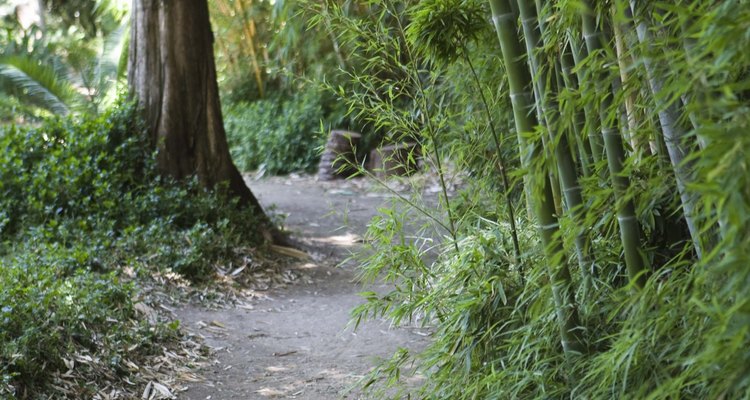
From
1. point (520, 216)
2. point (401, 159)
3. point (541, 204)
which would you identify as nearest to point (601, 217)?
point (541, 204)

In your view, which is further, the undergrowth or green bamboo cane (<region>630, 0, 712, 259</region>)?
the undergrowth

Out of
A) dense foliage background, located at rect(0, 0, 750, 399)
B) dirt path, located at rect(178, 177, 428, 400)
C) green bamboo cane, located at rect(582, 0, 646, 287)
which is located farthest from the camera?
dirt path, located at rect(178, 177, 428, 400)

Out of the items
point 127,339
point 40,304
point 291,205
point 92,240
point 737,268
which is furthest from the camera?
point 291,205

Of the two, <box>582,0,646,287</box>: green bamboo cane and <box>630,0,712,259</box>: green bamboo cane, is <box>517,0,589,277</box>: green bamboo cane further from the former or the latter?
<box>630,0,712,259</box>: green bamboo cane

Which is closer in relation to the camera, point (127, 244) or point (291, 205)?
point (127, 244)

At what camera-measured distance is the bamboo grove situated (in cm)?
157

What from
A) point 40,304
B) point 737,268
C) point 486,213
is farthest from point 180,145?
point 737,268

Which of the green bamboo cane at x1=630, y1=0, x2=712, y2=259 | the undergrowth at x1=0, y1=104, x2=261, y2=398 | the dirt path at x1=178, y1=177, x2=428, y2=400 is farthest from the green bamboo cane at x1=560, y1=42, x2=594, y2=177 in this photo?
the undergrowth at x1=0, y1=104, x2=261, y2=398

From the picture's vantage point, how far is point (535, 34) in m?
2.43

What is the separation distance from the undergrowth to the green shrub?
459cm

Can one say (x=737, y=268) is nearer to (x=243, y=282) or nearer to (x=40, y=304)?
(x=40, y=304)

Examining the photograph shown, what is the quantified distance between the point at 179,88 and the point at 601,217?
176 inches

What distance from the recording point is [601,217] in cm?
257

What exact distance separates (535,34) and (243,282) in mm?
3618
